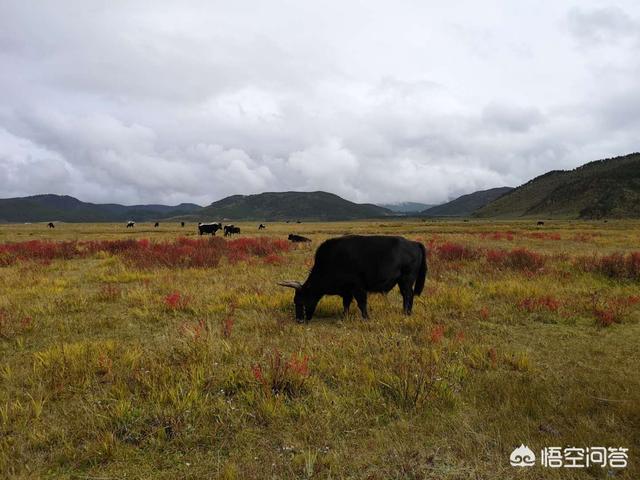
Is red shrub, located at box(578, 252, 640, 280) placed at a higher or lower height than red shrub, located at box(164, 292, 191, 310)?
higher

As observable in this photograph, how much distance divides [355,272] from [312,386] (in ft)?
11.9

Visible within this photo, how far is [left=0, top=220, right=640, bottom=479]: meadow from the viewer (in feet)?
11.5

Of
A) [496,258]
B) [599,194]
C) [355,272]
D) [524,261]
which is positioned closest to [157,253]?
[355,272]

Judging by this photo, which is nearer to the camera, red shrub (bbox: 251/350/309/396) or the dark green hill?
red shrub (bbox: 251/350/309/396)

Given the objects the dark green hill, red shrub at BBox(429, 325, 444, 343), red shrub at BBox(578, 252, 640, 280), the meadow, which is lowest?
the meadow

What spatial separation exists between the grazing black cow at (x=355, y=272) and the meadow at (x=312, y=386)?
51cm

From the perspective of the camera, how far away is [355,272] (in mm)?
8102

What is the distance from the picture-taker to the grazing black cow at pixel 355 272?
810 cm

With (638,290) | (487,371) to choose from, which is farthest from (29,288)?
(638,290)

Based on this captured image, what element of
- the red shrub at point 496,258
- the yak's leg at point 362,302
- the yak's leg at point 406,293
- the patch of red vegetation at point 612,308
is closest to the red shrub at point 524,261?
the red shrub at point 496,258

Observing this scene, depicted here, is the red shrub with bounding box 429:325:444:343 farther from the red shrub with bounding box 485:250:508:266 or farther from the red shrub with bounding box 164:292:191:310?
the red shrub with bounding box 485:250:508:266

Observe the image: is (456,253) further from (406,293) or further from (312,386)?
(312,386)

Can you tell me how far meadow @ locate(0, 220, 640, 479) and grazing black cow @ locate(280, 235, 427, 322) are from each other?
0.51 metres

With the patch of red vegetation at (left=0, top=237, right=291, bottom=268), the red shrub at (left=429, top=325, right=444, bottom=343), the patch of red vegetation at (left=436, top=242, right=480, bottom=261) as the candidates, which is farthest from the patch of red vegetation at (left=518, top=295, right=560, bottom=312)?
the patch of red vegetation at (left=0, top=237, right=291, bottom=268)
